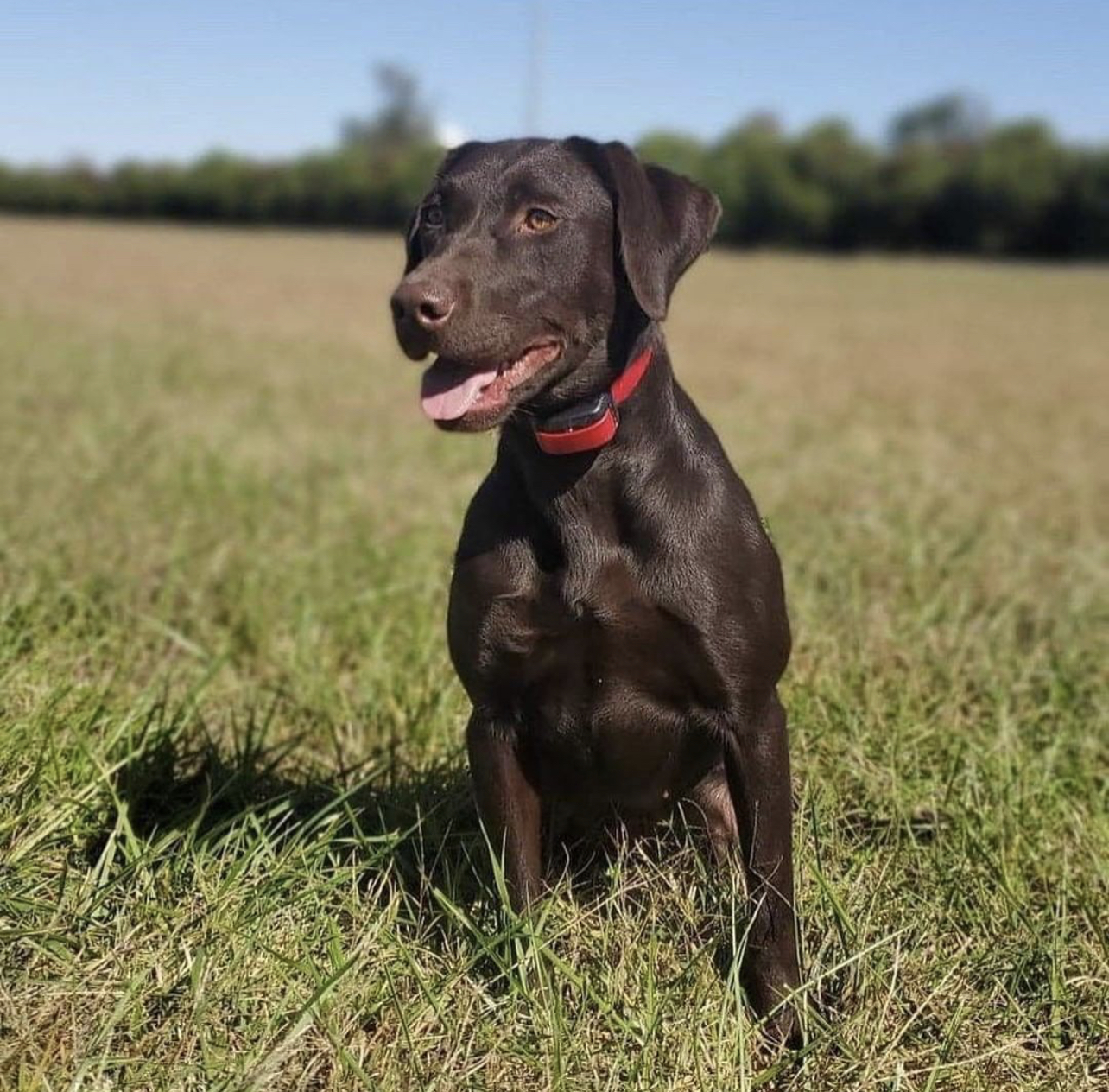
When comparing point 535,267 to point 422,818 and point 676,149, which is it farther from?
point 676,149

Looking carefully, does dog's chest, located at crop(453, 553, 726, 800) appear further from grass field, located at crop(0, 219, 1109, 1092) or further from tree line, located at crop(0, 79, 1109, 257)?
tree line, located at crop(0, 79, 1109, 257)

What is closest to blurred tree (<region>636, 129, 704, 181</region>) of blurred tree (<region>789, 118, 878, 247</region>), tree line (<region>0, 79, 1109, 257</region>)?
tree line (<region>0, 79, 1109, 257</region>)

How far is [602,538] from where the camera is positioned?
277cm

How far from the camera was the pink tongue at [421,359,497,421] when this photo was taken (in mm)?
2609

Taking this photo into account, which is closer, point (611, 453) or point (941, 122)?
point (611, 453)

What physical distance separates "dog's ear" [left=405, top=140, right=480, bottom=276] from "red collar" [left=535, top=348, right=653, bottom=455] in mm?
498

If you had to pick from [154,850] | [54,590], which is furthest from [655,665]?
[54,590]

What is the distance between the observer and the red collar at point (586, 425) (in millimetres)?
2750

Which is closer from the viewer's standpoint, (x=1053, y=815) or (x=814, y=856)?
(x=814, y=856)

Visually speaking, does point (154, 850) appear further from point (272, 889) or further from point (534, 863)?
point (534, 863)

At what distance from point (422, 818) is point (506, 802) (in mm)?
435

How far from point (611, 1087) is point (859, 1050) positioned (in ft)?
1.65

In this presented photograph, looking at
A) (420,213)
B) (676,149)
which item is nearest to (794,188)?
(676,149)

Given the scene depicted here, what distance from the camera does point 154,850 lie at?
2.81 meters
